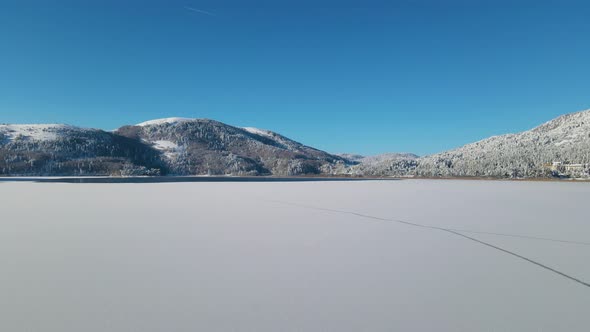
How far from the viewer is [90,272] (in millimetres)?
6516

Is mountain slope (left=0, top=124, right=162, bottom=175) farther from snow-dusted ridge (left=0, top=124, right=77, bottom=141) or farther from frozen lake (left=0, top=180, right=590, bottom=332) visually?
frozen lake (left=0, top=180, right=590, bottom=332)

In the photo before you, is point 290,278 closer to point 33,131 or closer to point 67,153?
point 67,153

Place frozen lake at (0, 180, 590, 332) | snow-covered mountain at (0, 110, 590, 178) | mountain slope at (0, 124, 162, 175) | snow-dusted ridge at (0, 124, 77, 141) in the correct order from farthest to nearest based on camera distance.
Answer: snow-dusted ridge at (0, 124, 77, 141) < mountain slope at (0, 124, 162, 175) < snow-covered mountain at (0, 110, 590, 178) < frozen lake at (0, 180, 590, 332)

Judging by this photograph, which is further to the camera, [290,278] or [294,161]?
[294,161]

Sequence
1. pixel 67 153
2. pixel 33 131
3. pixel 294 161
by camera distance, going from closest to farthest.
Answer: pixel 67 153
pixel 294 161
pixel 33 131

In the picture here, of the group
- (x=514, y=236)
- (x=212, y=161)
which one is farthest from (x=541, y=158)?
(x=212, y=161)

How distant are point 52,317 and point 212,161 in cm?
20085

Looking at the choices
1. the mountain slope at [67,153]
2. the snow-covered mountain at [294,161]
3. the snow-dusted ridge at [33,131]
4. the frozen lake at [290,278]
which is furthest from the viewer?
the snow-dusted ridge at [33,131]

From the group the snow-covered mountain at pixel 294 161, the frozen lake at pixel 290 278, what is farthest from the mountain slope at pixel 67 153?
the frozen lake at pixel 290 278

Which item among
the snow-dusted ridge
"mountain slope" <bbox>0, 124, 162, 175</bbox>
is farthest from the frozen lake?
the snow-dusted ridge

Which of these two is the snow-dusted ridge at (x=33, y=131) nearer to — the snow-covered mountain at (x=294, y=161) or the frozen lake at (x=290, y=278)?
the snow-covered mountain at (x=294, y=161)

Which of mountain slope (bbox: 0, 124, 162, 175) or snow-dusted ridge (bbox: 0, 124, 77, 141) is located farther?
snow-dusted ridge (bbox: 0, 124, 77, 141)

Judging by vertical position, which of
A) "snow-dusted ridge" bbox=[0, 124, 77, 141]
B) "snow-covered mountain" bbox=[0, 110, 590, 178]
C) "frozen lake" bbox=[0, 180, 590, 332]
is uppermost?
"snow-dusted ridge" bbox=[0, 124, 77, 141]

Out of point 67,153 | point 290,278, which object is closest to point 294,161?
point 67,153
